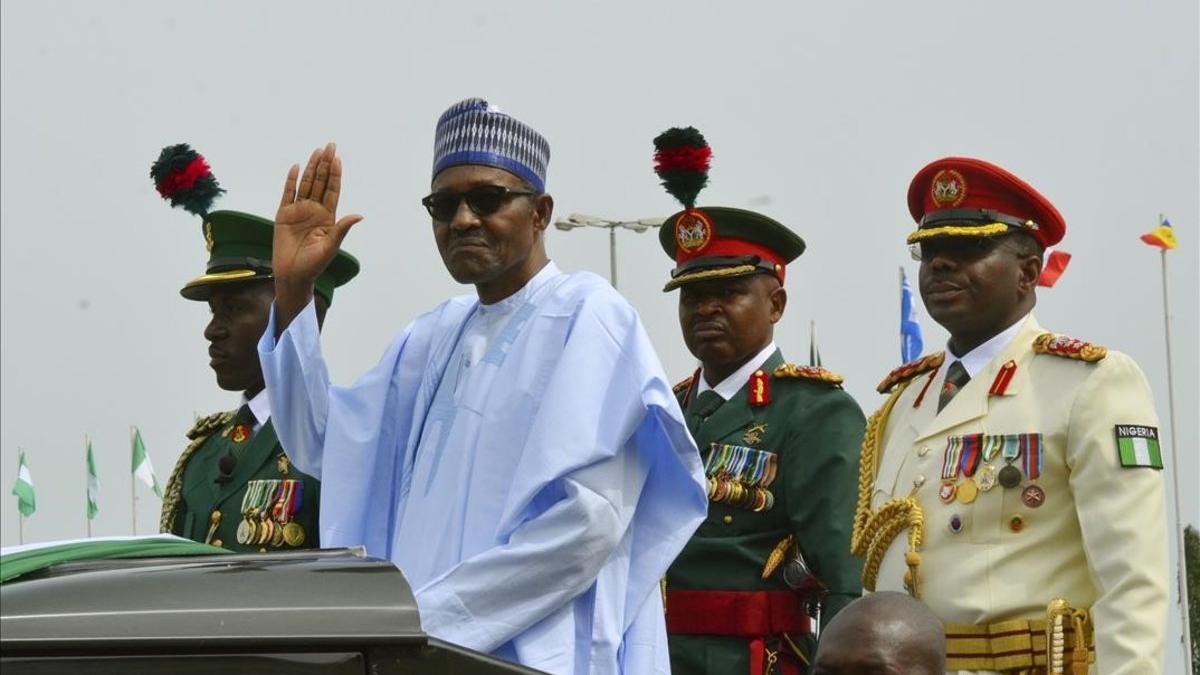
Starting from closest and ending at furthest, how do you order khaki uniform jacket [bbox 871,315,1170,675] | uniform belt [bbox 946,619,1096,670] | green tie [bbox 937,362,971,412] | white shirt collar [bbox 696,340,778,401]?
khaki uniform jacket [bbox 871,315,1170,675], uniform belt [bbox 946,619,1096,670], green tie [bbox 937,362,971,412], white shirt collar [bbox 696,340,778,401]

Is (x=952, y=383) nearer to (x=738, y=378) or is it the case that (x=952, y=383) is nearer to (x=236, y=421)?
(x=738, y=378)

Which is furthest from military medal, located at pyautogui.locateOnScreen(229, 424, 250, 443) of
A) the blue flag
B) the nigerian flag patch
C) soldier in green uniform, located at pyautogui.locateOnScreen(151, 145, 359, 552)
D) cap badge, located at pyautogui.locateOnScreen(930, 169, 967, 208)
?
the blue flag

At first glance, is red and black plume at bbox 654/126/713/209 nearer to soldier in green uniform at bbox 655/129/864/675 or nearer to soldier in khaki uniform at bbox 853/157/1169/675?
soldier in green uniform at bbox 655/129/864/675

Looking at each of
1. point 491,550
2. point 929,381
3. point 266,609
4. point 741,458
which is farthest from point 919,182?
point 266,609

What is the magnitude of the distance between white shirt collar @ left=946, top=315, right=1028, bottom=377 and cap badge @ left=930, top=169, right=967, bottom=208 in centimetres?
42

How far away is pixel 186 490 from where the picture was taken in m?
7.61

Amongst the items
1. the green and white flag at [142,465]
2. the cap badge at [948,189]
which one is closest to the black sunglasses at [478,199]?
the cap badge at [948,189]

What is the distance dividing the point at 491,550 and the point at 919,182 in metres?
2.26

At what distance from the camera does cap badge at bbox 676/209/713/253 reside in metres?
7.50

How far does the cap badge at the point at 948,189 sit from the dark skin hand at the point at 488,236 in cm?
137

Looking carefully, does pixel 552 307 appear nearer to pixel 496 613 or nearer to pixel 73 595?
pixel 496 613

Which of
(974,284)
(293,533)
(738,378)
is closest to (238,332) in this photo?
(293,533)

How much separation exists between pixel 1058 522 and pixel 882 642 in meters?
1.98

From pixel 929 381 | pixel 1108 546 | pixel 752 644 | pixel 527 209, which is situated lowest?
pixel 752 644
